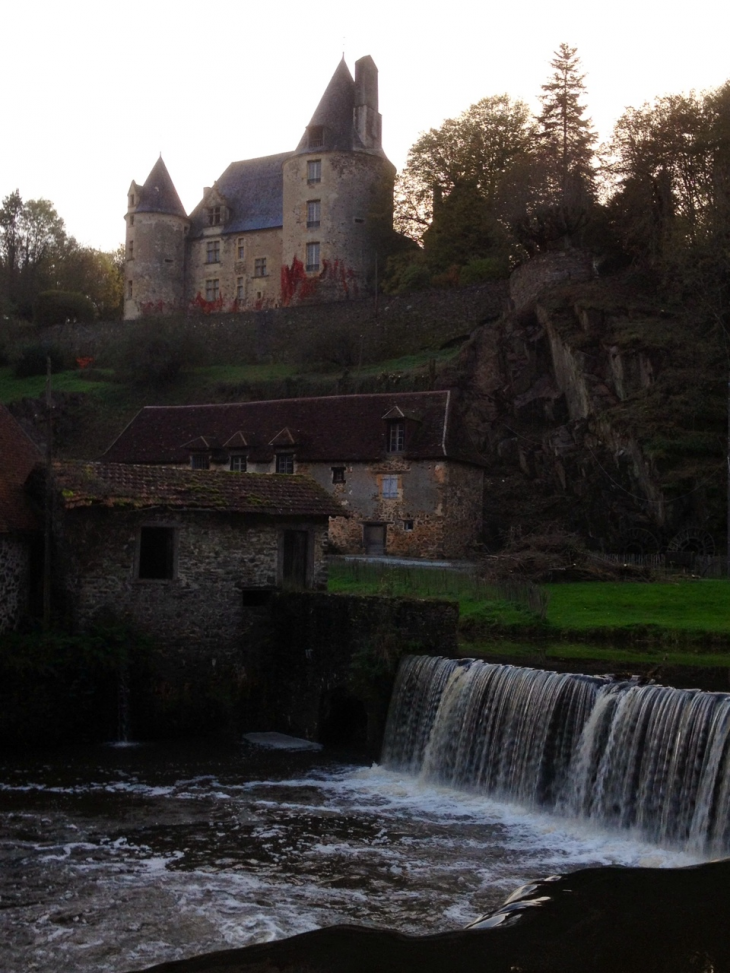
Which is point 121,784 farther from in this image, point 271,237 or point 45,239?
point 45,239

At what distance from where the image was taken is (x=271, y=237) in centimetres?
6488

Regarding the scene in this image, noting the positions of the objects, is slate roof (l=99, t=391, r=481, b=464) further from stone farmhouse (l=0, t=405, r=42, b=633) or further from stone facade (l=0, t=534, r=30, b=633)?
stone facade (l=0, t=534, r=30, b=633)

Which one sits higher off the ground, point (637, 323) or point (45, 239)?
point (45, 239)

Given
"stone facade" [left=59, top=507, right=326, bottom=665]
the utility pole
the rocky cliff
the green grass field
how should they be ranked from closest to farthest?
1. the utility pole
2. "stone facade" [left=59, top=507, right=326, bottom=665]
3. the green grass field
4. the rocky cliff

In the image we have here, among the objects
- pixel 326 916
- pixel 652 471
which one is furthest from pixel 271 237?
pixel 326 916

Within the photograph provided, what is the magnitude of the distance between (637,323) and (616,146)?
11.5 m

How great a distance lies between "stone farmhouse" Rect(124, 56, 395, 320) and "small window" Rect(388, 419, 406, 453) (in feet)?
76.3

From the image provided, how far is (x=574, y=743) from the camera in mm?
15539

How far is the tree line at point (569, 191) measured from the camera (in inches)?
1535

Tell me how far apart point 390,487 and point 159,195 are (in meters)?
36.4

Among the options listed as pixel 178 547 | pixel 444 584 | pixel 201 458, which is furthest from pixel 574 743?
pixel 201 458

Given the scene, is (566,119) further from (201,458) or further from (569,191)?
(201,458)

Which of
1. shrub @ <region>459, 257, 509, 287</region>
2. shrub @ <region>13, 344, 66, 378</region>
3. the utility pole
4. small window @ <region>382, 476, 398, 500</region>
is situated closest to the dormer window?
Answer: small window @ <region>382, 476, 398, 500</region>

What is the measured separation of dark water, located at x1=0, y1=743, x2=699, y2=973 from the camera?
11000 millimetres
